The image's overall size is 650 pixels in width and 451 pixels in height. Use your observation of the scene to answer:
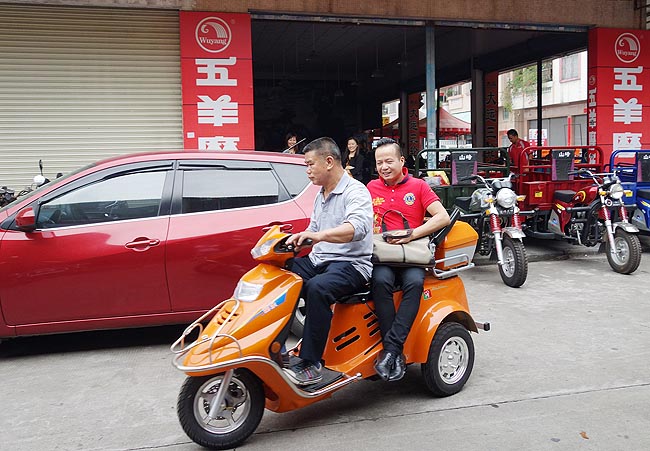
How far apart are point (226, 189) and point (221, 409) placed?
2361mm

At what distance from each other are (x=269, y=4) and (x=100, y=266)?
6.55m

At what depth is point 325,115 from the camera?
24.2 m

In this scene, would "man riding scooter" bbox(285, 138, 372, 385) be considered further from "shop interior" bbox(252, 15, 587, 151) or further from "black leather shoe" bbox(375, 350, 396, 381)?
"shop interior" bbox(252, 15, 587, 151)

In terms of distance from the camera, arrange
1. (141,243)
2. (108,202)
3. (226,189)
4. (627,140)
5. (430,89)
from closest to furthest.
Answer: (141,243) < (108,202) < (226,189) < (430,89) < (627,140)

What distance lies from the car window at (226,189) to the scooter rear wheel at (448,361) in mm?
2008

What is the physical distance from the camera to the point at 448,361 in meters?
4.06

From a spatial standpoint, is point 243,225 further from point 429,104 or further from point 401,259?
point 429,104

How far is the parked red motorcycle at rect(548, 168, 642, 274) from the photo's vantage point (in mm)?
7805

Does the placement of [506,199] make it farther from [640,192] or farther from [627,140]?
[627,140]

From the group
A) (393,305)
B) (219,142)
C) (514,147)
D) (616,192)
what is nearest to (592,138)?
(514,147)

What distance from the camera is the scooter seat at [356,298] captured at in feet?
12.2

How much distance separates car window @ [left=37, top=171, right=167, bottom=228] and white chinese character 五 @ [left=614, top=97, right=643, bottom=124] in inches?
388

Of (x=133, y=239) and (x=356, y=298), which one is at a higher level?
(x=133, y=239)

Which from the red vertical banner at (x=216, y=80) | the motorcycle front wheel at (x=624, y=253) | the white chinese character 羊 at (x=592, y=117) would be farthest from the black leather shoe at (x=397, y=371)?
the white chinese character 羊 at (x=592, y=117)
